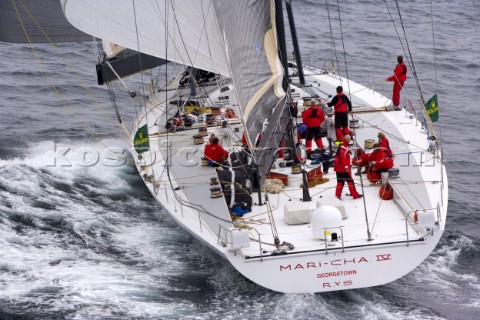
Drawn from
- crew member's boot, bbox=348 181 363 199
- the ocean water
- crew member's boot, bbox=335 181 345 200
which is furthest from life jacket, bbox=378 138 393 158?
the ocean water

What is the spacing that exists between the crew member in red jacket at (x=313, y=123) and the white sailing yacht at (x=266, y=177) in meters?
0.24

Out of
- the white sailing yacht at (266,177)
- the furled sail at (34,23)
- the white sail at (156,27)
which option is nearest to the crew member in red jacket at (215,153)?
the white sailing yacht at (266,177)

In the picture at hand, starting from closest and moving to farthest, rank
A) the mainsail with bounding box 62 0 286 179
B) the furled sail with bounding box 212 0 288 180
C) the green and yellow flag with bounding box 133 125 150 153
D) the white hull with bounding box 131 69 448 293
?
the white hull with bounding box 131 69 448 293 < the furled sail with bounding box 212 0 288 180 < the mainsail with bounding box 62 0 286 179 < the green and yellow flag with bounding box 133 125 150 153

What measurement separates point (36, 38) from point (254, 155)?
24.1 feet

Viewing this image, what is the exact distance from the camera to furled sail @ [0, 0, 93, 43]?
1756 cm

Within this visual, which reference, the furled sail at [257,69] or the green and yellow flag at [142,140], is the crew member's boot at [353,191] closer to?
the furled sail at [257,69]

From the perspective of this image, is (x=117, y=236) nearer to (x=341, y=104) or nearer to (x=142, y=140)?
(x=142, y=140)

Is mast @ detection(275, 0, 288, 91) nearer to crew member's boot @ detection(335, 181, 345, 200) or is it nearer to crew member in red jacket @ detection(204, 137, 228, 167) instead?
crew member in red jacket @ detection(204, 137, 228, 167)

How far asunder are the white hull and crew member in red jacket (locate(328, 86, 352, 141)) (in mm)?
537

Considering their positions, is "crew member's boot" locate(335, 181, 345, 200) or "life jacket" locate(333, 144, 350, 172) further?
"crew member's boot" locate(335, 181, 345, 200)

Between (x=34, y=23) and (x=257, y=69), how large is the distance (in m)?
6.22

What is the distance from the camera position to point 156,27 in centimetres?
1432

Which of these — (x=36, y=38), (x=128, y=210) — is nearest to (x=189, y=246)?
(x=128, y=210)

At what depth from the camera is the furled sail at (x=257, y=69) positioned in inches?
514
